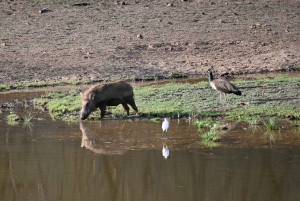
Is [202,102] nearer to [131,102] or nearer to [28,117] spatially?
[131,102]

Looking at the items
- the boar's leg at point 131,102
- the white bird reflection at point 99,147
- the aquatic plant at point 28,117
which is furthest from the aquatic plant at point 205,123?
Result: the aquatic plant at point 28,117

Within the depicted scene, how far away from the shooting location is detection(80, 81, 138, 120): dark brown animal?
1466 centimetres

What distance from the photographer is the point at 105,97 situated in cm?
1480

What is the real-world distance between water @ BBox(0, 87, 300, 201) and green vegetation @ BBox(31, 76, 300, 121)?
85cm

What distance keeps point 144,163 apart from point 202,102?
5683mm

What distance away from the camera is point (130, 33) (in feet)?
80.8

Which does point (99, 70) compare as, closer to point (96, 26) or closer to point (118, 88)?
point (96, 26)

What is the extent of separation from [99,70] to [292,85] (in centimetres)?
641

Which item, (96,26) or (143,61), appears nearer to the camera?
(143,61)

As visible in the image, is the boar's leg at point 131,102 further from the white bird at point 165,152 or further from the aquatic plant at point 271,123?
the white bird at point 165,152

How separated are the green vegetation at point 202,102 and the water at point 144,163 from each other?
85cm

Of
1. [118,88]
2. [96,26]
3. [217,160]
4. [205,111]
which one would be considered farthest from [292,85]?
[96,26]

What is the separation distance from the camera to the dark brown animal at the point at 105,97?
1466 centimetres

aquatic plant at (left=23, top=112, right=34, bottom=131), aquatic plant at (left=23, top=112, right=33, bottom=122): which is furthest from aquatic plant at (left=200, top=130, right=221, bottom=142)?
aquatic plant at (left=23, top=112, right=33, bottom=122)
